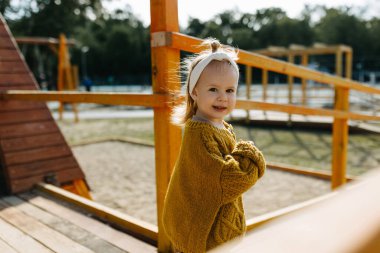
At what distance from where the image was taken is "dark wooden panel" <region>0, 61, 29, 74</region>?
12.5 ft

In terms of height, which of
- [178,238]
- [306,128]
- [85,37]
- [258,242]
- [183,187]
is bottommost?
[306,128]

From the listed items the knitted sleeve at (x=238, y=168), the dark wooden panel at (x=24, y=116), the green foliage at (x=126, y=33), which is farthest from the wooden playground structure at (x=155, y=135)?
the green foliage at (x=126, y=33)

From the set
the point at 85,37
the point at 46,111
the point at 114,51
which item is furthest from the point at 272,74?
the point at 46,111

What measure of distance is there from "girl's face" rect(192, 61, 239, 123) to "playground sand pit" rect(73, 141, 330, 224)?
2515mm

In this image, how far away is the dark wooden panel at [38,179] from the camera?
3355 mm

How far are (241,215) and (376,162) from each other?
569 centimetres

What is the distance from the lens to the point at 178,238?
1.53 m

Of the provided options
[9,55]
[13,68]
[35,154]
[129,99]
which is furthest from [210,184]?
[9,55]

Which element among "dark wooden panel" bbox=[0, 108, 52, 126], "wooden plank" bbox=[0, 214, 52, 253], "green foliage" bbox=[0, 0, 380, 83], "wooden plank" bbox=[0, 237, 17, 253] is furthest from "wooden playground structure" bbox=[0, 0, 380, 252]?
"green foliage" bbox=[0, 0, 380, 83]

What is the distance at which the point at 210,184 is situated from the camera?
139 cm

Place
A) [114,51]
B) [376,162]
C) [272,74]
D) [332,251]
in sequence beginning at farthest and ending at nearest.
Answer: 1. [114,51]
2. [272,74]
3. [376,162]
4. [332,251]

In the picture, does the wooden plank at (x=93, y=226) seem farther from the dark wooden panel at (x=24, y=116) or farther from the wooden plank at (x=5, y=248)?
the dark wooden panel at (x=24, y=116)

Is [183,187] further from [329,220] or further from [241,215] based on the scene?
[329,220]

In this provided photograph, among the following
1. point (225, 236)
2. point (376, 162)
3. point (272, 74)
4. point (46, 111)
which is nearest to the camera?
point (225, 236)
